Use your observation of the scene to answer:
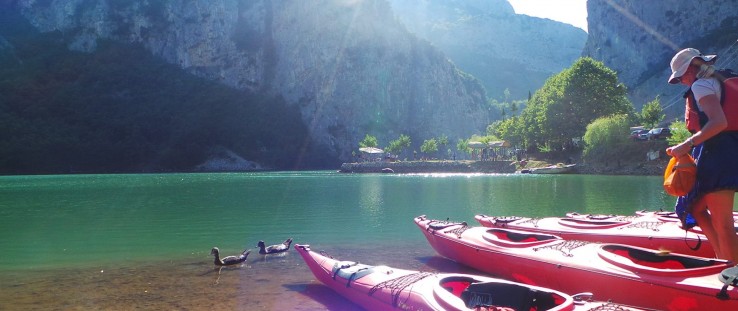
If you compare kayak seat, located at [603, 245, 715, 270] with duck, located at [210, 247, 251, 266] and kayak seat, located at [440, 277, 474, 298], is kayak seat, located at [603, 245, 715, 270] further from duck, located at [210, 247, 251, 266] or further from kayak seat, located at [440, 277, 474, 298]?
duck, located at [210, 247, 251, 266]

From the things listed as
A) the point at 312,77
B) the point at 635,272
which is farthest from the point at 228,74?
the point at 635,272

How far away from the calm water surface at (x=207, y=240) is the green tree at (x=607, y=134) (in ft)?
95.1

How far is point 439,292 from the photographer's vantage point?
6781 mm

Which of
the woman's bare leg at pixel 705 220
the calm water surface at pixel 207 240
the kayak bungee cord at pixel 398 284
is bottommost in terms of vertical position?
the calm water surface at pixel 207 240

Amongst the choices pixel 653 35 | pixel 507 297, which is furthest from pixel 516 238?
pixel 653 35

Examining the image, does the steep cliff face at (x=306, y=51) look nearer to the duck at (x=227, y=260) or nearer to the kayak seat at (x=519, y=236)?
the duck at (x=227, y=260)

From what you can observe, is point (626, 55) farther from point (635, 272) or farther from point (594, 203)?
point (635, 272)

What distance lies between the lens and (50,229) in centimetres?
2073

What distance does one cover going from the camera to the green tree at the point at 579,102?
7419 cm

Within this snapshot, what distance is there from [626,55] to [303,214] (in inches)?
4664

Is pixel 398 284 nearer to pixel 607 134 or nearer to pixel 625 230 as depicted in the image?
pixel 625 230

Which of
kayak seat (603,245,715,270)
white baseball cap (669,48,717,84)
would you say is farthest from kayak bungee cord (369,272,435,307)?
white baseball cap (669,48,717,84)

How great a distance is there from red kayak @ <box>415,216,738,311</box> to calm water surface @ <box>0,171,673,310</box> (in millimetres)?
1404

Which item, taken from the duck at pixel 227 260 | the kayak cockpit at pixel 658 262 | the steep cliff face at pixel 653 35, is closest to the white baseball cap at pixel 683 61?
the kayak cockpit at pixel 658 262
